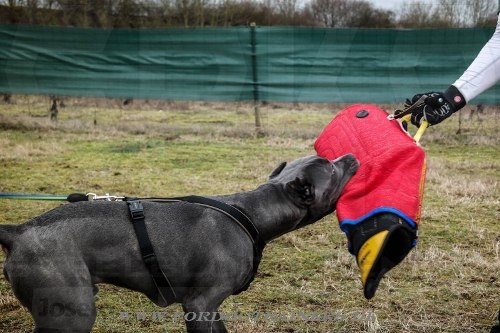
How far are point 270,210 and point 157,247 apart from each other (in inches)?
25.7

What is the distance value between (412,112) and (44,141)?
25.0 ft

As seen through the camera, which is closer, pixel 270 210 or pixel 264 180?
pixel 270 210

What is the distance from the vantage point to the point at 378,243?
2.78 m

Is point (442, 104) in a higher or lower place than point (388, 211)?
higher

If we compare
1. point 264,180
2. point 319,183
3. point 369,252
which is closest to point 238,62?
point 264,180

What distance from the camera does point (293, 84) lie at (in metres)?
10.7

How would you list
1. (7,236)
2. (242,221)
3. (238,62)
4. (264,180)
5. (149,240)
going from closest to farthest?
(7,236) → (149,240) → (242,221) → (264,180) → (238,62)

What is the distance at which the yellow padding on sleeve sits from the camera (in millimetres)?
2775

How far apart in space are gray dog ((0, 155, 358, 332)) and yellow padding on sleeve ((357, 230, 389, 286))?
424 millimetres

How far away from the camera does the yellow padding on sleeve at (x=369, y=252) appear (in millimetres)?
2775

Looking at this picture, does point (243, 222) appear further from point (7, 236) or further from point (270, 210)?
point (7, 236)

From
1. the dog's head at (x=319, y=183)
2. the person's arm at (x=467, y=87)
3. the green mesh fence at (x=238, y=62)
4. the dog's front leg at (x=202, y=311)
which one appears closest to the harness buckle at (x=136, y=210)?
the dog's front leg at (x=202, y=311)

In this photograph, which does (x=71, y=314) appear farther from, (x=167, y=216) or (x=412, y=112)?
(x=412, y=112)

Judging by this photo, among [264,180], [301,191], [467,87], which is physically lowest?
[264,180]
